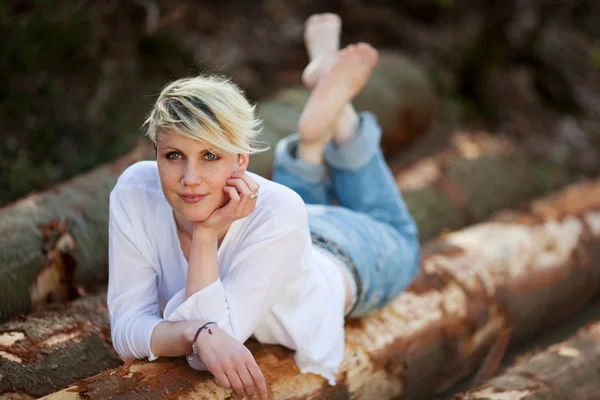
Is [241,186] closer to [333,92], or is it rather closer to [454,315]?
[333,92]

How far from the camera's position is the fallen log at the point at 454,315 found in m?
1.80

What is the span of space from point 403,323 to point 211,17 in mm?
3097

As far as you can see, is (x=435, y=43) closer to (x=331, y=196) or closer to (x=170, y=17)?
(x=170, y=17)

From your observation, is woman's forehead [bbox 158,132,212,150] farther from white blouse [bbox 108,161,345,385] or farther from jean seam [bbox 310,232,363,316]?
jean seam [bbox 310,232,363,316]

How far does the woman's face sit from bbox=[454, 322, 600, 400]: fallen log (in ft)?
3.25

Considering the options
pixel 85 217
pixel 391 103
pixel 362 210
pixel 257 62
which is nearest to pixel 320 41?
pixel 362 210

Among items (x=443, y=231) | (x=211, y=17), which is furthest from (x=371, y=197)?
(x=211, y=17)

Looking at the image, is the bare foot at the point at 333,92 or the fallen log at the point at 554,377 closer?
the fallen log at the point at 554,377

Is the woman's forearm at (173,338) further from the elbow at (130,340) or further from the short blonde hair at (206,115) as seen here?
the short blonde hair at (206,115)

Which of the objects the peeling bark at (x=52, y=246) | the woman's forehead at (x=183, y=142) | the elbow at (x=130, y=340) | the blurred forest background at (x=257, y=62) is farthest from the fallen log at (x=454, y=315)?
the blurred forest background at (x=257, y=62)

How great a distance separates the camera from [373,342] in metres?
2.28

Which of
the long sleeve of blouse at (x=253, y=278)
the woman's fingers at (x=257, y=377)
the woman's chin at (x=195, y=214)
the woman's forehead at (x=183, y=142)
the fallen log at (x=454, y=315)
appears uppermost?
the woman's forehead at (x=183, y=142)

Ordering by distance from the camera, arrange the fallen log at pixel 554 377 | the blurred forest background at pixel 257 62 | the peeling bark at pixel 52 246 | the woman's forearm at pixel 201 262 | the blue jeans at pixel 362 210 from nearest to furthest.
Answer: the woman's forearm at pixel 201 262, the fallen log at pixel 554 377, the peeling bark at pixel 52 246, the blue jeans at pixel 362 210, the blurred forest background at pixel 257 62

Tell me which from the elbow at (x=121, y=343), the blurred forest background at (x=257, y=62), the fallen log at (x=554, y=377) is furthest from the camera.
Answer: the blurred forest background at (x=257, y=62)
